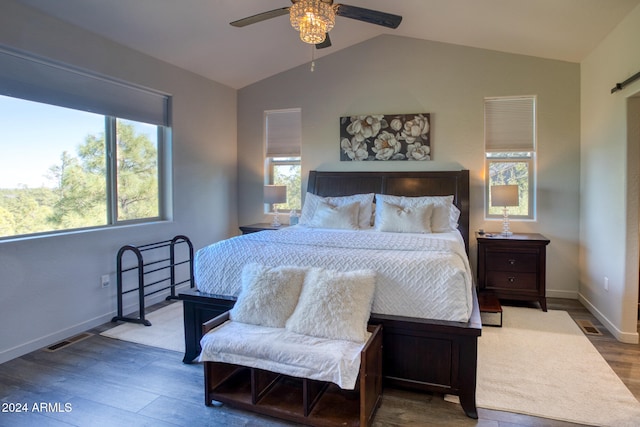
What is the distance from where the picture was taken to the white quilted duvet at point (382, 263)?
231cm

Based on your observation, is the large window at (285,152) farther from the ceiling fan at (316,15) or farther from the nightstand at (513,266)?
the ceiling fan at (316,15)

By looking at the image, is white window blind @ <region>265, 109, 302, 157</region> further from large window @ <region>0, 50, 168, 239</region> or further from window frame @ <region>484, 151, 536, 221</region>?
window frame @ <region>484, 151, 536, 221</region>

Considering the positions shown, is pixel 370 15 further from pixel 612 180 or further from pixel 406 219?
pixel 612 180

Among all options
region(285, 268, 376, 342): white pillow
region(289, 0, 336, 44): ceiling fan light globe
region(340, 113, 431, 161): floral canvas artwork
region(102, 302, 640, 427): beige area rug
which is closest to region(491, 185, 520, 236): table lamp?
region(340, 113, 431, 161): floral canvas artwork

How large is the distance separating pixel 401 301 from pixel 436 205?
1.98m

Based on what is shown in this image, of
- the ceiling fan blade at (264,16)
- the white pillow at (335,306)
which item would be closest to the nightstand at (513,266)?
the white pillow at (335,306)

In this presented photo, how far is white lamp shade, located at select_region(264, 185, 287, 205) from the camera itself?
496 centimetres

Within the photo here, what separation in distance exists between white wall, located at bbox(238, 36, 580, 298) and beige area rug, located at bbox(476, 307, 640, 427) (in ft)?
4.53

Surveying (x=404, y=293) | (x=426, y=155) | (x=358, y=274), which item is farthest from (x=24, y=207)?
(x=426, y=155)

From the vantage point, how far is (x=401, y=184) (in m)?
4.68

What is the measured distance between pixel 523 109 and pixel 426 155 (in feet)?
3.96

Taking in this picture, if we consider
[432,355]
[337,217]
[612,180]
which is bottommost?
[432,355]

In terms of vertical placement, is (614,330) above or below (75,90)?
below

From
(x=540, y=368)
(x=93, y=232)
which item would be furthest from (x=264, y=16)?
(x=540, y=368)
